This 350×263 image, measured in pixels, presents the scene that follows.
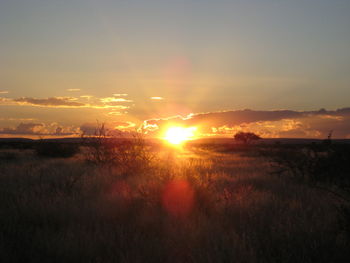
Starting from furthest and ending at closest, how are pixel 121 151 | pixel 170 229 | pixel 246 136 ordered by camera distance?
pixel 246 136, pixel 121 151, pixel 170 229

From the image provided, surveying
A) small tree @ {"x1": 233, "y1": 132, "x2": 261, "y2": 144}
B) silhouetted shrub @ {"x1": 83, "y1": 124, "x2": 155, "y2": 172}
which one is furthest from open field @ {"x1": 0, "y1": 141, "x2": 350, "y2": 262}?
small tree @ {"x1": 233, "y1": 132, "x2": 261, "y2": 144}

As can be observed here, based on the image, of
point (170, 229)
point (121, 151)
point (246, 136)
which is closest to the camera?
point (170, 229)

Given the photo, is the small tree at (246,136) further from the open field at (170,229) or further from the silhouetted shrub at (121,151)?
the open field at (170,229)

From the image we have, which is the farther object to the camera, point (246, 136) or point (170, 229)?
point (246, 136)

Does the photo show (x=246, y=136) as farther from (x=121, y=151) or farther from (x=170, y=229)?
(x=170, y=229)

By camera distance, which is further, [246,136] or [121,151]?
[246,136]

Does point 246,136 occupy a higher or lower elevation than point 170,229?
higher

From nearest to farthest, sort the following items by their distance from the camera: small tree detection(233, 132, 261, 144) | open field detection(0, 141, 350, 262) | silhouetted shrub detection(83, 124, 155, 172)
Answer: open field detection(0, 141, 350, 262) → silhouetted shrub detection(83, 124, 155, 172) → small tree detection(233, 132, 261, 144)

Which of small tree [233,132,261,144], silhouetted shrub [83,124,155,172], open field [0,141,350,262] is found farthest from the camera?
small tree [233,132,261,144]

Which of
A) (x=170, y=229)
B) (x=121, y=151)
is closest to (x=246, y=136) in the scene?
(x=121, y=151)

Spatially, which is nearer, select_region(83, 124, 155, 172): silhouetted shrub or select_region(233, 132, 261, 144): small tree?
select_region(83, 124, 155, 172): silhouetted shrub

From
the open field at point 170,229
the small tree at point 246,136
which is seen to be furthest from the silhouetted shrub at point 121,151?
the small tree at point 246,136

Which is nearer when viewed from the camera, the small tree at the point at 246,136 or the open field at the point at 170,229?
the open field at the point at 170,229

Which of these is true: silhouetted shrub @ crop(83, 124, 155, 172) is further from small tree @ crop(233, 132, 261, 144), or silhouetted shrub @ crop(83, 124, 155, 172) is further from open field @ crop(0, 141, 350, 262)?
small tree @ crop(233, 132, 261, 144)
